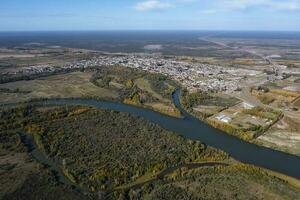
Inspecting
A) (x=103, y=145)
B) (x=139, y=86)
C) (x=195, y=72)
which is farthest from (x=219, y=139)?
(x=195, y=72)

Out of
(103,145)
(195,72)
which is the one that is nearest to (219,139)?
(103,145)

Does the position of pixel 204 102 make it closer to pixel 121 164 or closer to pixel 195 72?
pixel 121 164

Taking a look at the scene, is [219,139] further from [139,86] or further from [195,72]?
[195,72]

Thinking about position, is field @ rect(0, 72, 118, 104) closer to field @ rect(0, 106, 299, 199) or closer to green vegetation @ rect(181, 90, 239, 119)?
green vegetation @ rect(181, 90, 239, 119)

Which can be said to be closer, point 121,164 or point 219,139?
point 121,164

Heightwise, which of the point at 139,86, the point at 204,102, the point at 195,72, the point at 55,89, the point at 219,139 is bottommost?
the point at 219,139

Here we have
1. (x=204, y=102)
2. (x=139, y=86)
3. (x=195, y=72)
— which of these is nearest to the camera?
(x=204, y=102)

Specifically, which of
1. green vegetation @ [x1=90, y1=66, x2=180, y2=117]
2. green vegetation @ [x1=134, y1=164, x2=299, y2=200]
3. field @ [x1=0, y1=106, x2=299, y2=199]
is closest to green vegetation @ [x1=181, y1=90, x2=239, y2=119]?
green vegetation @ [x1=90, y1=66, x2=180, y2=117]

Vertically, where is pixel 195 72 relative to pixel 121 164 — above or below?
above

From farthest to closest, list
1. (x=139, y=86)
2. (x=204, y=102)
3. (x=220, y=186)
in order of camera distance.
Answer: (x=139, y=86), (x=204, y=102), (x=220, y=186)
